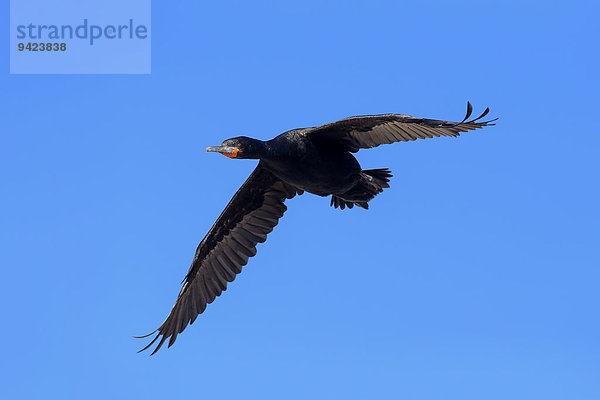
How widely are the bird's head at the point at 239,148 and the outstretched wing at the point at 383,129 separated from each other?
104 cm

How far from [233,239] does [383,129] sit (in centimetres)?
394

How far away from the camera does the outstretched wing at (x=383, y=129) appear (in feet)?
34.0

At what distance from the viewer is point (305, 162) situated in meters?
11.8

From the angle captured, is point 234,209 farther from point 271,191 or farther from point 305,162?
point 305,162

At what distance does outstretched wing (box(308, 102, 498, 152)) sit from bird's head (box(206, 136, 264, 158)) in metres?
1.04

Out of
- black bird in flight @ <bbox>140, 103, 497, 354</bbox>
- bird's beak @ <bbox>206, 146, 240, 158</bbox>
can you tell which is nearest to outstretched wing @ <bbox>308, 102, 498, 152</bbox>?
black bird in flight @ <bbox>140, 103, 497, 354</bbox>

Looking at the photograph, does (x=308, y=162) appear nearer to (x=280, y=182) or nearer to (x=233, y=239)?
(x=280, y=182)

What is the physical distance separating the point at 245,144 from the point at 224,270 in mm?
3422

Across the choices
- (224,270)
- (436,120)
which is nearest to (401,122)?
(436,120)

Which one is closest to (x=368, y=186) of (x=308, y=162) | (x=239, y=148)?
(x=308, y=162)

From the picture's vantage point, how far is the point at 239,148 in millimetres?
11086

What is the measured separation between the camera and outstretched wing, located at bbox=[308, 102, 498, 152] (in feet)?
34.0

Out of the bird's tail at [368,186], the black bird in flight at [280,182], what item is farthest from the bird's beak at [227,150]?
the bird's tail at [368,186]

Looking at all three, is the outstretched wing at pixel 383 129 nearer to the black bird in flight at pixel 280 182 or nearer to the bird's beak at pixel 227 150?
the black bird in flight at pixel 280 182
